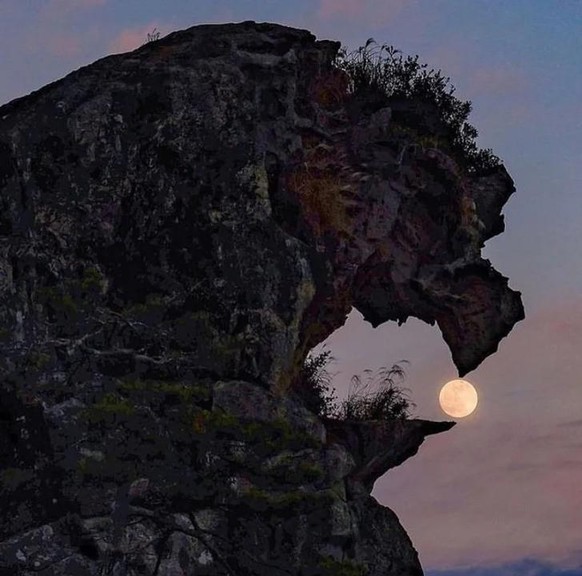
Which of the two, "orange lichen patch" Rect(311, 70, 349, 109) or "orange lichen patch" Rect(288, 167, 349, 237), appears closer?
"orange lichen patch" Rect(288, 167, 349, 237)

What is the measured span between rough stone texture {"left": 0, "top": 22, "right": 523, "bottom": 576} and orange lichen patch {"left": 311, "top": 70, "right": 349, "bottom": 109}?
6 cm

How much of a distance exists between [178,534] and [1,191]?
6132 millimetres

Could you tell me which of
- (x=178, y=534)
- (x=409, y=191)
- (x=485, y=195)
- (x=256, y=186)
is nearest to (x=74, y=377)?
(x=178, y=534)

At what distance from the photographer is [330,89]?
74.8 feet

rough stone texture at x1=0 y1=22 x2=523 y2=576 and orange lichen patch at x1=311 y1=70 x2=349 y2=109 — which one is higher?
orange lichen patch at x1=311 y1=70 x2=349 y2=109

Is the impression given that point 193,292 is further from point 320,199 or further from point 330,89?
point 330,89

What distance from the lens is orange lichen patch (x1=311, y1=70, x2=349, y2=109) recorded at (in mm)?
22531

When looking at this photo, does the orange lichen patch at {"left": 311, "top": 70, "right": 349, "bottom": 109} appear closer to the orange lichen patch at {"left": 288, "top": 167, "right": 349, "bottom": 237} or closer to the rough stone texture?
the rough stone texture

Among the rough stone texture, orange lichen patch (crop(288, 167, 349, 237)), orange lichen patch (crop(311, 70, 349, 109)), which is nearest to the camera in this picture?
the rough stone texture

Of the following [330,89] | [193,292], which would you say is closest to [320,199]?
[330,89]

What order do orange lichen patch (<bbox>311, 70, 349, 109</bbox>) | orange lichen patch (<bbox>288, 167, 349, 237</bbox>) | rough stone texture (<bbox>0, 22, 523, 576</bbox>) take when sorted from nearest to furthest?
rough stone texture (<bbox>0, 22, 523, 576</bbox>)
orange lichen patch (<bbox>288, 167, 349, 237</bbox>)
orange lichen patch (<bbox>311, 70, 349, 109</bbox>)

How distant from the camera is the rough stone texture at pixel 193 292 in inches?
714

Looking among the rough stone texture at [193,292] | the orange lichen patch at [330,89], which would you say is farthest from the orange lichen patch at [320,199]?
the orange lichen patch at [330,89]

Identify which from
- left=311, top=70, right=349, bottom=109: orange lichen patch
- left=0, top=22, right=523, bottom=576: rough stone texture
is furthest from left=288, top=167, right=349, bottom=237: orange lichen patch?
left=311, top=70, right=349, bottom=109: orange lichen patch
